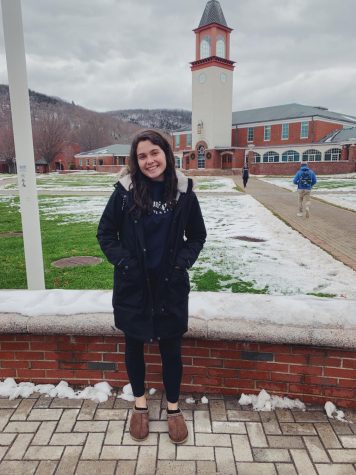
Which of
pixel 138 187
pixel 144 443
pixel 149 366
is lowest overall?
Answer: pixel 144 443

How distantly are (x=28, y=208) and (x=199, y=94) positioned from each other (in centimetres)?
5467

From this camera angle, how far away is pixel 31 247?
12.6 feet

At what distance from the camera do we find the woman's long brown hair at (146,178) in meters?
2.45

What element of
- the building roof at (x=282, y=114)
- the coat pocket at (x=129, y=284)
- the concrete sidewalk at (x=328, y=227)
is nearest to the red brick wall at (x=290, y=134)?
A: the building roof at (x=282, y=114)

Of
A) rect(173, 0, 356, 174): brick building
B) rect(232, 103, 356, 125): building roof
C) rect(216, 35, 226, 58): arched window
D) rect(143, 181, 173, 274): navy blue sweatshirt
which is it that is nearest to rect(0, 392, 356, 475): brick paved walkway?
rect(143, 181, 173, 274): navy blue sweatshirt

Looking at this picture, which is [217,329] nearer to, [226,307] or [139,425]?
[226,307]

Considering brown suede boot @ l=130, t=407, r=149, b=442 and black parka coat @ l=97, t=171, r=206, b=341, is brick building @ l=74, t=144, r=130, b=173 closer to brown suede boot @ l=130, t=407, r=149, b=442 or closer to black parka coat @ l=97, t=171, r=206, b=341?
black parka coat @ l=97, t=171, r=206, b=341

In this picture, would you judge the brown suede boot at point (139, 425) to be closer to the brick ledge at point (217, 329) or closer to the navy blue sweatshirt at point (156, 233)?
the brick ledge at point (217, 329)

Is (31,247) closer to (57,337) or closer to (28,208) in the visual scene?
(28,208)

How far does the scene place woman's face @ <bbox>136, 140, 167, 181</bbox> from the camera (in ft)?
8.09

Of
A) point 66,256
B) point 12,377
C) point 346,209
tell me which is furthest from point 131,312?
point 346,209

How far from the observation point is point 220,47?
2112 inches

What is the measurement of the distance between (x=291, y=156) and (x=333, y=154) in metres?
5.77

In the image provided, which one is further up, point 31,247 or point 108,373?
point 31,247
